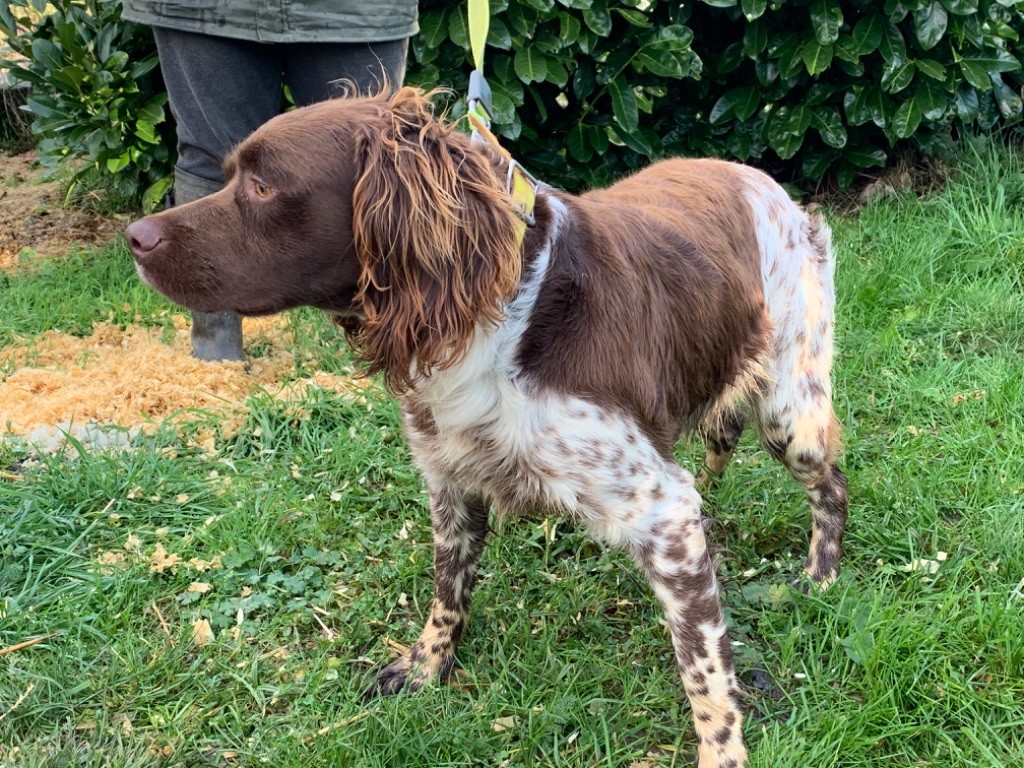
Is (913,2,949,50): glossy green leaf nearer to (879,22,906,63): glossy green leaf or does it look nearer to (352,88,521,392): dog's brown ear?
(879,22,906,63): glossy green leaf

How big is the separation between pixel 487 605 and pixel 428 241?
1262 millimetres

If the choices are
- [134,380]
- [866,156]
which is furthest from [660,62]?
[134,380]

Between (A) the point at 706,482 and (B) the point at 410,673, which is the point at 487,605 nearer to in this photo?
(B) the point at 410,673

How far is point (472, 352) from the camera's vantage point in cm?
201

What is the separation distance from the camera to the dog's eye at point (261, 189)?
1960mm

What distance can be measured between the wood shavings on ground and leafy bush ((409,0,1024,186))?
154cm

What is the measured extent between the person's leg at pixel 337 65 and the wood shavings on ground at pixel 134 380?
1046 millimetres

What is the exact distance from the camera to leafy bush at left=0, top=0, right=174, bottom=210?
14.3 feet

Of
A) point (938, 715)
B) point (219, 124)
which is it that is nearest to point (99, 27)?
point (219, 124)

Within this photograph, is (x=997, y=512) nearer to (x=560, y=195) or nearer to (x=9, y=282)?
(x=560, y=195)

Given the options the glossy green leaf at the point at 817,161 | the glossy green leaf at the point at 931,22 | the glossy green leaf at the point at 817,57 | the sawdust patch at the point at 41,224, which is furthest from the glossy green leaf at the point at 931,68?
the sawdust patch at the point at 41,224

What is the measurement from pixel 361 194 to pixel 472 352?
384mm

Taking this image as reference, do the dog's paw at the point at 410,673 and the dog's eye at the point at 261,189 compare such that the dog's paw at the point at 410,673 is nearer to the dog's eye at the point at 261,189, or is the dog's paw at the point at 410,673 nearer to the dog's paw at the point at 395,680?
the dog's paw at the point at 395,680

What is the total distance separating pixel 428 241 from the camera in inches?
73.4
